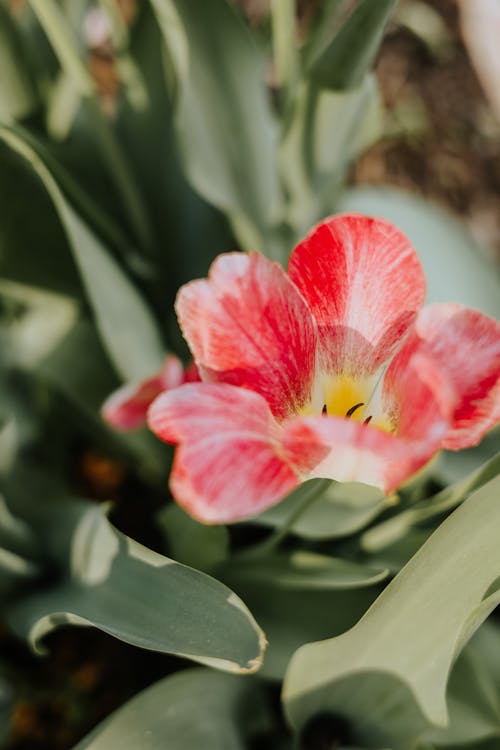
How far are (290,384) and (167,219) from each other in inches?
17.1

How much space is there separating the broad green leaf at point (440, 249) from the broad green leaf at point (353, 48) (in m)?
0.31

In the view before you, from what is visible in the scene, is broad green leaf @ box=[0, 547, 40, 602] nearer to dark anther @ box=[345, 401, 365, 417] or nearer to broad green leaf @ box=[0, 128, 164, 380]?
broad green leaf @ box=[0, 128, 164, 380]

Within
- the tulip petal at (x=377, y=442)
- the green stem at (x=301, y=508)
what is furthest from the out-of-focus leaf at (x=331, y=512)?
the tulip petal at (x=377, y=442)

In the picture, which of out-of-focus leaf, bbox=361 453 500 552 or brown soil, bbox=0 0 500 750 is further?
brown soil, bbox=0 0 500 750

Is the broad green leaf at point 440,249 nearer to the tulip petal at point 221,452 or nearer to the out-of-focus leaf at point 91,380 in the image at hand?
the out-of-focus leaf at point 91,380

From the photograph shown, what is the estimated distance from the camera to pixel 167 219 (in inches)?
32.9

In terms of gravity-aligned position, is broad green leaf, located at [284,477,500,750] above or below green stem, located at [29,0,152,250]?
below

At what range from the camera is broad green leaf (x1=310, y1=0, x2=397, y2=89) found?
1.86 ft

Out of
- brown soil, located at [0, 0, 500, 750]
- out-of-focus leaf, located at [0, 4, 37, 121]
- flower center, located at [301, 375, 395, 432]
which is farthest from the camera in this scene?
brown soil, located at [0, 0, 500, 750]

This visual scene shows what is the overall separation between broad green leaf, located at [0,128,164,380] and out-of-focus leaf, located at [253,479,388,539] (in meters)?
0.17

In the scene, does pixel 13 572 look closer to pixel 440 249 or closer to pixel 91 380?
pixel 91 380

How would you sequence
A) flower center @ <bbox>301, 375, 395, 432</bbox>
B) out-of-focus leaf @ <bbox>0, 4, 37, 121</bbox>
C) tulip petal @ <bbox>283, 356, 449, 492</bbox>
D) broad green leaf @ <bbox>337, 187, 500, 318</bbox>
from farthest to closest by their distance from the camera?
1. broad green leaf @ <bbox>337, 187, 500, 318</bbox>
2. out-of-focus leaf @ <bbox>0, 4, 37, 121</bbox>
3. flower center @ <bbox>301, 375, 395, 432</bbox>
4. tulip petal @ <bbox>283, 356, 449, 492</bbox>

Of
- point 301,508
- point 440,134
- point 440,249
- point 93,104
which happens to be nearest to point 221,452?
point 301,508

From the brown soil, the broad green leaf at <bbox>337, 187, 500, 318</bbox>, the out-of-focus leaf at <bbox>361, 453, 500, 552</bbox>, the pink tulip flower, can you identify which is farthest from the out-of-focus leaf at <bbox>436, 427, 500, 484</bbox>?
the brown soil
